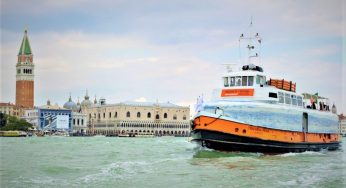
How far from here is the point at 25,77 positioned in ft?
624

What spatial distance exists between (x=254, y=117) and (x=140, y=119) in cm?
14633

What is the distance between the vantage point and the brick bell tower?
190m

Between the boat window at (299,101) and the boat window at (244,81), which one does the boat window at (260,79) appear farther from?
the boat window at (299,101)

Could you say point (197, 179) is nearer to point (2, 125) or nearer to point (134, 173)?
point (134, 173)

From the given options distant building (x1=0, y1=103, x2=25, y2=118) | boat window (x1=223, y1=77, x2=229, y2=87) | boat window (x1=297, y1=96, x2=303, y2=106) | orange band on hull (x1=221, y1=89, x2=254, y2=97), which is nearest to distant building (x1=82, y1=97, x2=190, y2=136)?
distant building (x1=0, y1=103, x2=25, y2=118)

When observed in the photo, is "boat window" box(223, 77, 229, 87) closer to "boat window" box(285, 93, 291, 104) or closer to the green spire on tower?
"boat window" box(285, 93, 291, 104)

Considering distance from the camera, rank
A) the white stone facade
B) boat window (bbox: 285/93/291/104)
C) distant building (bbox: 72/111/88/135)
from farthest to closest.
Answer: distant building (bbox: 72/111/88/135), the white stone facade, boat window (bbox: 285/93/291/104)

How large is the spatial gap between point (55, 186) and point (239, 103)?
58.2ft

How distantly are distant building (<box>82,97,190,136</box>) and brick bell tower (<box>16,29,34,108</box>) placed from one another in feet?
72.2

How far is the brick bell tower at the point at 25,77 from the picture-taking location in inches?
7480

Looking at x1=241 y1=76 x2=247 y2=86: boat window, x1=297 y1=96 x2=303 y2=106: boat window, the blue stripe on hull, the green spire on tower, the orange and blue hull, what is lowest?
the orange and blue hull

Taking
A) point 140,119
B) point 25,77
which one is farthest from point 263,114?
point 25,77

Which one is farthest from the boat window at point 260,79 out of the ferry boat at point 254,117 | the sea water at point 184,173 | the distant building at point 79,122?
the distant building at point 79,122

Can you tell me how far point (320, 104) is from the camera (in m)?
51.6
